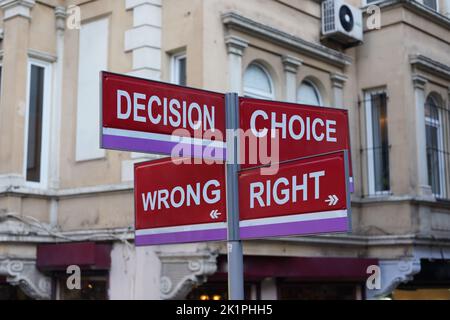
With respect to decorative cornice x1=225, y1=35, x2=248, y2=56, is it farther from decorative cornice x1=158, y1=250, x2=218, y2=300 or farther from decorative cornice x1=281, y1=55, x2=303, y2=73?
decorative cornice x1=158, y1=250, x2=218, y2=300

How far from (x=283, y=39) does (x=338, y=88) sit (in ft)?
6.00

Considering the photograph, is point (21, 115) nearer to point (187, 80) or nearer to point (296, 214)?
point (187, 80)

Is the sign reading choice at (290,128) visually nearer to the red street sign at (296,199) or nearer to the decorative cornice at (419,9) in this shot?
the red street sign at (296,199)

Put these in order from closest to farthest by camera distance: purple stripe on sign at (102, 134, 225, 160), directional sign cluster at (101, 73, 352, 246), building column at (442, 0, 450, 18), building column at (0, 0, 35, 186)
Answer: directional sign cluster at (101, 73, 352, 246)
purple stripe on sign at (102, 134, 225, 160)
building column at (0, 0, 35, 186)
building column at (442, 0, 450, 18)

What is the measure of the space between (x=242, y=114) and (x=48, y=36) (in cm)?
719

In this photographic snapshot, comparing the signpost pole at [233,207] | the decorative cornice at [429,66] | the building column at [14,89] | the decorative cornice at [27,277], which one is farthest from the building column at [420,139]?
the signpost pole at [233,207]

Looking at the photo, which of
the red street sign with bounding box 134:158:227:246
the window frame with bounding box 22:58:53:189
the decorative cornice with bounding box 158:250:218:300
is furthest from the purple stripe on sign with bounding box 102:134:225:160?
the window frame with bounding box 22:58:53:189

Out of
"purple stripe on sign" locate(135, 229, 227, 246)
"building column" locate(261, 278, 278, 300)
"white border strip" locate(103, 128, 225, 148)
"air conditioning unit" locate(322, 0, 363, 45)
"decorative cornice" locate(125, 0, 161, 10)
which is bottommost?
"building column" locate(261, 278, 278, 300)

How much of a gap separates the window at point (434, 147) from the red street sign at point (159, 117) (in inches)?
350

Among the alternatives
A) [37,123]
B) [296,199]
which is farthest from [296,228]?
[37,123]

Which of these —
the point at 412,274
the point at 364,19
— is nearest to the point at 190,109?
the point at 412,274

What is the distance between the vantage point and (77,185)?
10.1 m

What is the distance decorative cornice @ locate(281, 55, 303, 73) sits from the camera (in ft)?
35.2

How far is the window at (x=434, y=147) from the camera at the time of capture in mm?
12297
